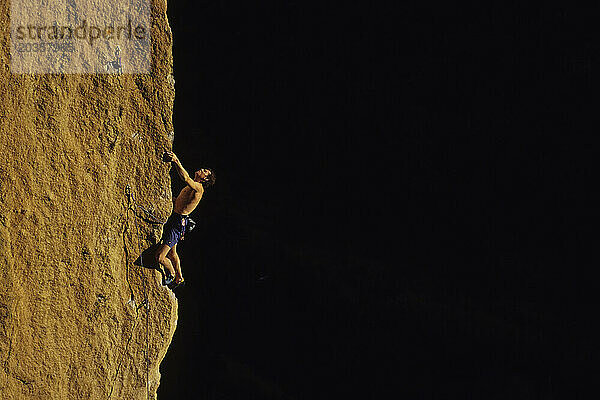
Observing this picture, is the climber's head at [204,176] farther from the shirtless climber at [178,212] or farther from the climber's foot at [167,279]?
the climber's foot at [167,279]

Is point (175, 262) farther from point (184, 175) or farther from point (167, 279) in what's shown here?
point (184, 175)

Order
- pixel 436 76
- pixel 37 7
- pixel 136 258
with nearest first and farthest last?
1. pixel 37 7
2. pixel 136 258
3. pixel 436 76

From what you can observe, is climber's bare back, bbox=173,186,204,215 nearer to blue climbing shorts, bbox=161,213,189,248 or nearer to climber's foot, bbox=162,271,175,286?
blue climbing shorts, bbox=161,213,189,248

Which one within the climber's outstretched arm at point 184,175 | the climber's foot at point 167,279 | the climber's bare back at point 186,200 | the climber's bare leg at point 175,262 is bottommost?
the climber's foot at point 167,279

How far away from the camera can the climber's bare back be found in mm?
917

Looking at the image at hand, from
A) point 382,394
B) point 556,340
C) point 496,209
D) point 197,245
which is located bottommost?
point 382,394

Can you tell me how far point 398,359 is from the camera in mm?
1301

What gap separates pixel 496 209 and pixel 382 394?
0.49m

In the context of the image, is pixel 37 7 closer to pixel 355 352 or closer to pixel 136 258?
pixel 136 258

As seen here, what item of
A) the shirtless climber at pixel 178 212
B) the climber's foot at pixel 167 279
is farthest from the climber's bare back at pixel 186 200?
the climber's foot at pixel 167 279

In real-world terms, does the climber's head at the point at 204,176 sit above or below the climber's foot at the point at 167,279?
above

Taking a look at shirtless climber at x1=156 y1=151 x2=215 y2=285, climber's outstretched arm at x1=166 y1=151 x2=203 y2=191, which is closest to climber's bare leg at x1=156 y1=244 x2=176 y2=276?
shirtless climber at x1=156 y1=151 x2=215 y2=285

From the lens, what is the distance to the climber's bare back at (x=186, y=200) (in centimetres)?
92

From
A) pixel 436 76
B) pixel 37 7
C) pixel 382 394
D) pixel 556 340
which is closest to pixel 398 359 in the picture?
pixel 382 394
